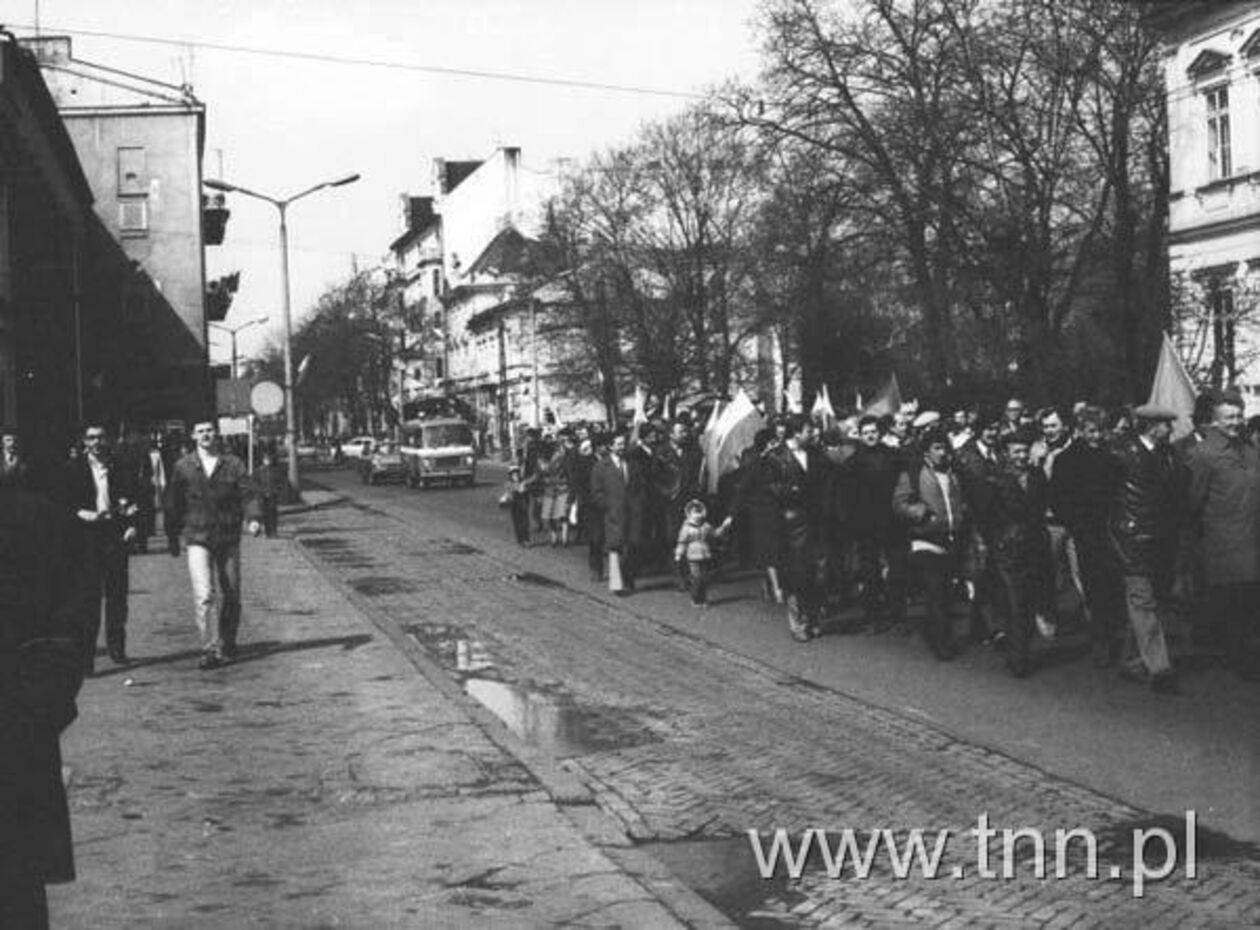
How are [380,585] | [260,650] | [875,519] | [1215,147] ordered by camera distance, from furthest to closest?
[1215,147] → [380,585] → [875,519] → [260,650]

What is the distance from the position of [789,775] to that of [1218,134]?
30.4m

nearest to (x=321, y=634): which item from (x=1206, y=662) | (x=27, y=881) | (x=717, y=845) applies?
(x=1206, y=662)

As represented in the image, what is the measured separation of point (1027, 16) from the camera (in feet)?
122

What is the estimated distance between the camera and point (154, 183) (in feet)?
236

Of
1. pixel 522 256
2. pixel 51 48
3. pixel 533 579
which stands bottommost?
pixel 533 579

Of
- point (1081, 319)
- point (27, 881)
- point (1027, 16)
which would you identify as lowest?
point (27, 881)

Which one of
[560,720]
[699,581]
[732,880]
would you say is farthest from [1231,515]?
[699,581]

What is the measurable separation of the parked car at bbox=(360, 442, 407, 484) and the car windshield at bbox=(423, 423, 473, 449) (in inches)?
192

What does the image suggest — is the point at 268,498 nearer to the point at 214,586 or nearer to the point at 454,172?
the point at 214,586

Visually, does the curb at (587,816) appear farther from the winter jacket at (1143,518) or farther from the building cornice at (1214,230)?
the building cornice at (1214,230)

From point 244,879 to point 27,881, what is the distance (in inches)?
109

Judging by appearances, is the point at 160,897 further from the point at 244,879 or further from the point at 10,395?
the point at 10,395

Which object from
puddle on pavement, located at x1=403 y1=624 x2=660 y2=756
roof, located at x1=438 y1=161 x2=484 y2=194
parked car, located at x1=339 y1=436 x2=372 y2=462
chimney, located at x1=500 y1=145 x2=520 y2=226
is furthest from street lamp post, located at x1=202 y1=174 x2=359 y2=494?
roof, located at x1=438 y1=161 x2=484 y2=194

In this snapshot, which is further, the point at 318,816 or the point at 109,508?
the point at 109,508
